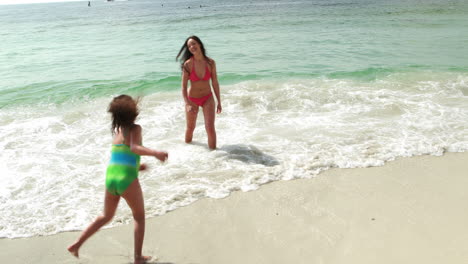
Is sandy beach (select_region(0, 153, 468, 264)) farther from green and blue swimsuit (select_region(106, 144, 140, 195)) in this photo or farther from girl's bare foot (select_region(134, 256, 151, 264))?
green and blue swimsuit (select_region(106, 144, 140, 195))

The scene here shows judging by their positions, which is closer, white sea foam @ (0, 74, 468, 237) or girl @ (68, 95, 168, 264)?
girl @ (68, 95, 168, 264)

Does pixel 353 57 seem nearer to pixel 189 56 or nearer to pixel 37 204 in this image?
pixel 189 56

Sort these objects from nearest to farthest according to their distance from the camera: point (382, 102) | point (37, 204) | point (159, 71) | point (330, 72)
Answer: point (37, 204) < point (382, 102) < point (330, 72) < point (159, 71)

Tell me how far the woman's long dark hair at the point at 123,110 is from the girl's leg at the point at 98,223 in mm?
606

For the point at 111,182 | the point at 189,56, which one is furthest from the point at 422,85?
the point at 111,182

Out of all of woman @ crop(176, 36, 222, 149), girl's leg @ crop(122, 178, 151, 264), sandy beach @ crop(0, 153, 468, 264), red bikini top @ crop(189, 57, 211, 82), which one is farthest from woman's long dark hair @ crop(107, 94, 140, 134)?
red bikini top @ crop(189, 57, 211, 82)

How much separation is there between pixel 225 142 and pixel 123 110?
3252 millimetres

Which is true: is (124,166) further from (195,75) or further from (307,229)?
(195,75)

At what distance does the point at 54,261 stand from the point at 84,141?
3288 mm

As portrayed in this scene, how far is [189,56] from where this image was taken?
520 cm

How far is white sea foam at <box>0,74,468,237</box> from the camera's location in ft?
14.2

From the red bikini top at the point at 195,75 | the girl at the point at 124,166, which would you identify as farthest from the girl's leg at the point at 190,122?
the girl at the point at 124,166

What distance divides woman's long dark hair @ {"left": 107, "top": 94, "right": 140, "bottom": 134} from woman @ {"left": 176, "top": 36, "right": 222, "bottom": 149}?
2348 mm

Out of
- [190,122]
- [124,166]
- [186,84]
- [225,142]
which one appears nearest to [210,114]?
[190,122]
